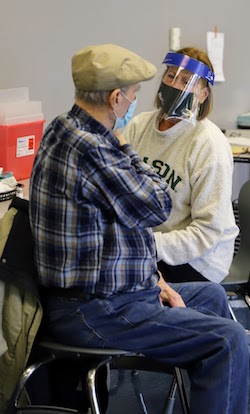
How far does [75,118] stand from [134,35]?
186cm

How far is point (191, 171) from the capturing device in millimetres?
1972

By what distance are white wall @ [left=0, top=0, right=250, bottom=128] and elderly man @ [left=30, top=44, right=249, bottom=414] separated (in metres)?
1.28

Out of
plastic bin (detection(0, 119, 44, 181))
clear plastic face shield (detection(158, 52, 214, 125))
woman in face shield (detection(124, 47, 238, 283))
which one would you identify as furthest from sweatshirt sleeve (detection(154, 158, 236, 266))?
plastic bin (detection(0, 119, 44, 181))

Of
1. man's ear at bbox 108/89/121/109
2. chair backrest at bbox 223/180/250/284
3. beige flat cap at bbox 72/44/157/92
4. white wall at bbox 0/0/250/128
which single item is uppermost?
beige flat cap at bbox 72/44/157/92

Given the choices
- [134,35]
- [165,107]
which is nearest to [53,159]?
[165,107]

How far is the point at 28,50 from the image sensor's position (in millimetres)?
2738

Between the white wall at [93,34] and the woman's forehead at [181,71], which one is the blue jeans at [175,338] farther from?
the white wall at [93,34]

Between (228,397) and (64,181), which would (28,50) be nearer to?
(64,181)

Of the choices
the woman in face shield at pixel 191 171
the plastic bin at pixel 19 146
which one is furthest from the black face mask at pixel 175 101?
the plastic bin at pixel 19 146

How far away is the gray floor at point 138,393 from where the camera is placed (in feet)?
7.07

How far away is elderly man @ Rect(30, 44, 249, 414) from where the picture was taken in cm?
142

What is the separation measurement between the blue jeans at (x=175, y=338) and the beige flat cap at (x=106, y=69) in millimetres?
505

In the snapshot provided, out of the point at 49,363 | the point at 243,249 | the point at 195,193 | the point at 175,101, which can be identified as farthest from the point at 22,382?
the point at 243,249

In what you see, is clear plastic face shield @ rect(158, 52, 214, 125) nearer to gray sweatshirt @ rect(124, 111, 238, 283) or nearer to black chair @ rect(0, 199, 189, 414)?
gray sweatshirt @ rect(124, 111, 238, 283)
